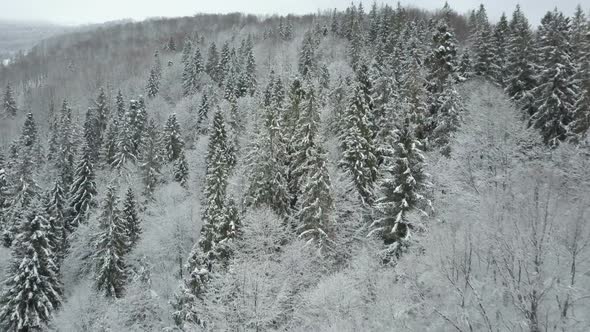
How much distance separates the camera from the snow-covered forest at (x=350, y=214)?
1623 cm

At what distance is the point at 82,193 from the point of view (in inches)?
1897

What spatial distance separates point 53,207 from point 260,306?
2922cm

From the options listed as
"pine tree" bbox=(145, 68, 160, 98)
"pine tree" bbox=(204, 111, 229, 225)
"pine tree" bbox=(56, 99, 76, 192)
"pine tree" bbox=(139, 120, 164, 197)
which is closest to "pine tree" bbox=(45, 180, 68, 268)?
"pine tree" bbox=(56, 99, 76, 192)

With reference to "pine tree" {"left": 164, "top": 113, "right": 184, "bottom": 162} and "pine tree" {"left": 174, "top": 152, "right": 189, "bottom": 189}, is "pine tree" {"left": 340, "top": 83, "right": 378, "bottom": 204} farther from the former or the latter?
"pine tree" {"left": 164, "top": 113, "right": 184, "bottom": 162}

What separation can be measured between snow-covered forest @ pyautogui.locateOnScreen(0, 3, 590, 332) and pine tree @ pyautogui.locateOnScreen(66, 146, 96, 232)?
6.9 inches

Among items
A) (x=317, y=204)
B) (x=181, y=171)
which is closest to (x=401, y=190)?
(x=317, y=204)

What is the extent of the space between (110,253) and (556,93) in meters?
Result: 40.0

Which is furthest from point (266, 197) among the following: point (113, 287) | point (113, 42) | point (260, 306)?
point (113, 42)

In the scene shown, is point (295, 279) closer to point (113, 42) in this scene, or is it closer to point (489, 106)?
point (489, 106)

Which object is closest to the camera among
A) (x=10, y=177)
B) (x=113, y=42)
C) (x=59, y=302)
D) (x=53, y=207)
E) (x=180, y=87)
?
(x=59, y=302)

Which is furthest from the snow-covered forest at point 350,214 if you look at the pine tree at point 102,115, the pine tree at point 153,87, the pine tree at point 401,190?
the pine tree at point 153,87

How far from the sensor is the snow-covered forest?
53.3ft

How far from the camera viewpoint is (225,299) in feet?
81.7

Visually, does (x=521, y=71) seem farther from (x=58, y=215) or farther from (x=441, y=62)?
(x=58, y=215)
